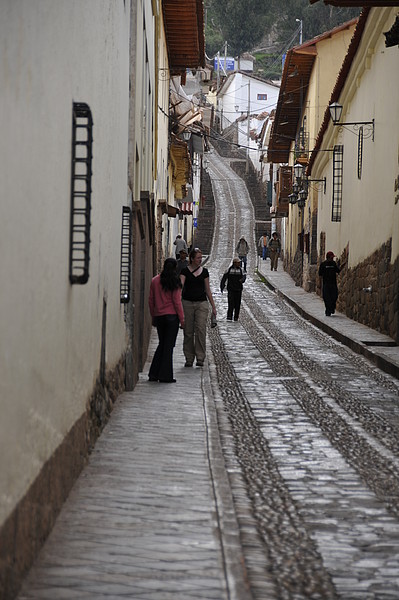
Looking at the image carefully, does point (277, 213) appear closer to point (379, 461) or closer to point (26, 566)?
point (379, 461)

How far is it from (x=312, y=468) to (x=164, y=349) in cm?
478

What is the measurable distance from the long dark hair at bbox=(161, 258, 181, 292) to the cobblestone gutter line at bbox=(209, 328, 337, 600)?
278 cm

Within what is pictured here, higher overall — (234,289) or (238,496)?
(234,289)

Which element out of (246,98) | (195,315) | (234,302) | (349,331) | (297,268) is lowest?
(349,331)

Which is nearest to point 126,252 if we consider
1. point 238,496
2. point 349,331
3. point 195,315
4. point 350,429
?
point 350,429

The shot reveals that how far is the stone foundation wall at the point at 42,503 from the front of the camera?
434 cm

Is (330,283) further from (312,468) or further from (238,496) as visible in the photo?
(238,496)

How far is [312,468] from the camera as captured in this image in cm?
780

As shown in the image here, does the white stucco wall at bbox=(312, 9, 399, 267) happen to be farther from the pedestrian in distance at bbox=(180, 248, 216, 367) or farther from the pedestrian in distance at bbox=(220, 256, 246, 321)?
the pedestrian in distance at bbox=(180, 248, 216, 367)

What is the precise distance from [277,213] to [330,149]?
68.8 ft

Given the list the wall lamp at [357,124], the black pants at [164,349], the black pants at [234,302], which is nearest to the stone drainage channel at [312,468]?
the black pants at [164,349]

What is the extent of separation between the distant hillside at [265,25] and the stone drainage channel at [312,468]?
253ft

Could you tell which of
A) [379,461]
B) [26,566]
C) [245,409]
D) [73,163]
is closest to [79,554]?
[26,566]

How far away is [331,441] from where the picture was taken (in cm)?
891
